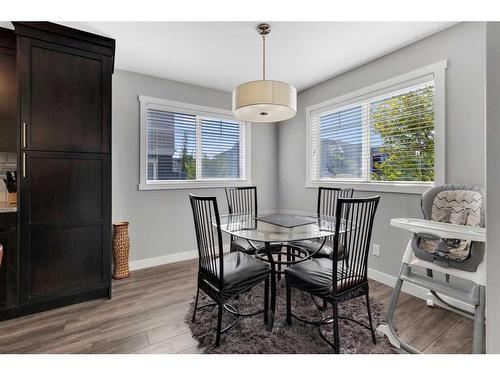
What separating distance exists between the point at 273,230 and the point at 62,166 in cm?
198

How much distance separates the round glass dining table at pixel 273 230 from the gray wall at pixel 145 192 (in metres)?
1.19

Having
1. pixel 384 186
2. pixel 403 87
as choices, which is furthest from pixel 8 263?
pixel 403 87

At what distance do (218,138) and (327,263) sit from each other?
2.64 metres

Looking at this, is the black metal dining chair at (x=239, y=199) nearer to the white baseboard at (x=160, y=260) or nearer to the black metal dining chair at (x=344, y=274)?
the white baseboard at (x=160, y=260)

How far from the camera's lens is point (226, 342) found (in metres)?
1.75

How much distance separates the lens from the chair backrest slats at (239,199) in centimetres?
310

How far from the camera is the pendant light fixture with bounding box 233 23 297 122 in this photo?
6.11 ft

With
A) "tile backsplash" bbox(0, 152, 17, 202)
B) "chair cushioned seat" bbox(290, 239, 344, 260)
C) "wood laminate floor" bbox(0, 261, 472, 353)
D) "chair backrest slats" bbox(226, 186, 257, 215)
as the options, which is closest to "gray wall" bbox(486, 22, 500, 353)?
"wood laminate floor" bbox(0, 261, 472, 353)

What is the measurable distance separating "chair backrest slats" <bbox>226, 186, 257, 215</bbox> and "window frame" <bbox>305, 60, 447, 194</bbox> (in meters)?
1.09

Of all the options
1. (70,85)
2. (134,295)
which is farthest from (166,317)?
(70,85)

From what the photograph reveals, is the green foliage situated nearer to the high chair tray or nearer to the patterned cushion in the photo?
the patterned cushion

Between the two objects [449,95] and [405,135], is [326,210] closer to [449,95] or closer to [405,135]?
[405,135]

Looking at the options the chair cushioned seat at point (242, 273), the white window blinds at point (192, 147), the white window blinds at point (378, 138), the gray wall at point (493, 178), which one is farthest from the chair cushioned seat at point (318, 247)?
the white window blinds at point (192, 147)
